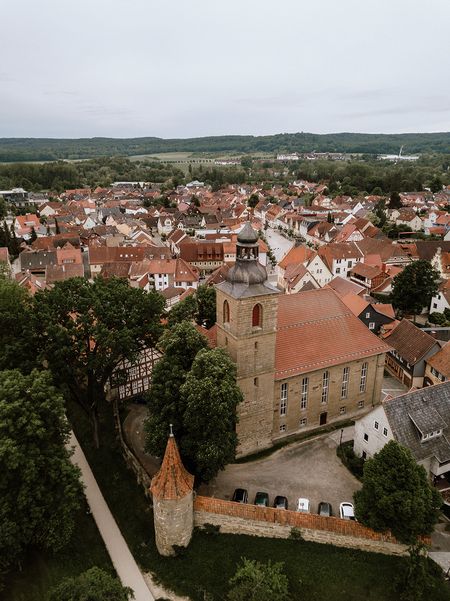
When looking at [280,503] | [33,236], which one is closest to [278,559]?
[280,503]

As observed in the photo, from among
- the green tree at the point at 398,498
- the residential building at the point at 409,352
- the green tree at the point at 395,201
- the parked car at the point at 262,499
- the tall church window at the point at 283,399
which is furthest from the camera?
the green tree at the point at 395,201

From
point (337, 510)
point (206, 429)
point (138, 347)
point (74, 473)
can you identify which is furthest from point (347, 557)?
point (138, 347)

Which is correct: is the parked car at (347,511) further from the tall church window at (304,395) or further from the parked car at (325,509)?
the tall church window at (304,395)

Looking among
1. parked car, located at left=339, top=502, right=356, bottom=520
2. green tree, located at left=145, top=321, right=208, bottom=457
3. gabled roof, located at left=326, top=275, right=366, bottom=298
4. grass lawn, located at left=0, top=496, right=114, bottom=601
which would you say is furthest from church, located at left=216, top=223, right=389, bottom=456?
gabled roof, located at left=326, top=275, right=366, bottom=298

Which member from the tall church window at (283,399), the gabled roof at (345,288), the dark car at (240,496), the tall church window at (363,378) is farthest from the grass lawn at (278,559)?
the gabled roof at (345,288)

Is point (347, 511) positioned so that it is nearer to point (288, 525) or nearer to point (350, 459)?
point (288, 525)

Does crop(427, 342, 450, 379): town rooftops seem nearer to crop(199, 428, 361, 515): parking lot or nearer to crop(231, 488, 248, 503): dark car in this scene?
crop(199, 428, 361, 515): parking lot
